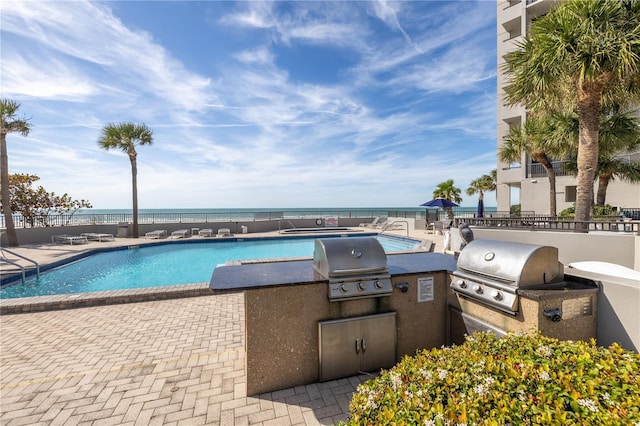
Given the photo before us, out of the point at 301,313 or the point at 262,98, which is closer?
the point at 301,313

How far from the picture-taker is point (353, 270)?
3.31 meters

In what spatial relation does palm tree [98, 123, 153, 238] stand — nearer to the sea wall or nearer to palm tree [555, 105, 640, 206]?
the sea wall

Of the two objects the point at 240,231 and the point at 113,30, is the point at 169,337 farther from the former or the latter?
the point at 240,231

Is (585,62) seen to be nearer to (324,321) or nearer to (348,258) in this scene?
(348,258)

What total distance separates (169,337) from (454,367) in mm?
4898

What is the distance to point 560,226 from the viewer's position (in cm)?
827

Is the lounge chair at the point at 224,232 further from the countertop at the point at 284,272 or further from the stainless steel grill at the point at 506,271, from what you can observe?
the stainless steel grill at the point at 506,271

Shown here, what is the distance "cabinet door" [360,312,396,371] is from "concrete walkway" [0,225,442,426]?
30 centimetres

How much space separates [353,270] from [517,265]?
1.82 metres

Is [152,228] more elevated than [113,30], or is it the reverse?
[113,30]

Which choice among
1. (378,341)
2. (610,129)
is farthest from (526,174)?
(378,341)

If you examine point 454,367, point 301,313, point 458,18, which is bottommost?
point 301,313

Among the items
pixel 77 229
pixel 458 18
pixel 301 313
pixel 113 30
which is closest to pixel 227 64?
pixel 113 30

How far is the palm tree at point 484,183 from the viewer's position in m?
24.4
